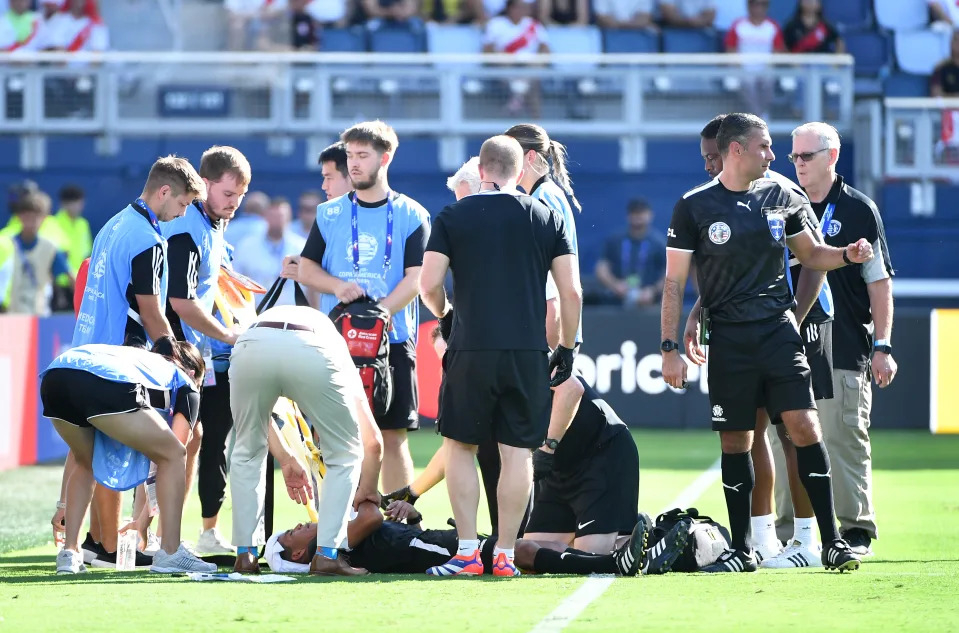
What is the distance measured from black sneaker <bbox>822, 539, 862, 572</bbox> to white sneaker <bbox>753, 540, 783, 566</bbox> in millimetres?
452

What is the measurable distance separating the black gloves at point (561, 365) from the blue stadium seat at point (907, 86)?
13399 mm

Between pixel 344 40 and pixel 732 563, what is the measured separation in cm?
1345

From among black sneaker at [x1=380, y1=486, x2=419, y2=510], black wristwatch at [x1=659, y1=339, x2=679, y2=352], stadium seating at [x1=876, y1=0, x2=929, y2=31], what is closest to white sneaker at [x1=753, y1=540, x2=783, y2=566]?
black wristwatch at [x1=659, y1=339, x2=679, y2=352]

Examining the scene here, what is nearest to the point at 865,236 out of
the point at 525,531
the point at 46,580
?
the point at 525,531

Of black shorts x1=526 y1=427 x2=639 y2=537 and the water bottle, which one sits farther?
the water bottle

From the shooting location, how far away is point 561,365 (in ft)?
23.0

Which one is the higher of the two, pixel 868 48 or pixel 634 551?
pixel 868 48

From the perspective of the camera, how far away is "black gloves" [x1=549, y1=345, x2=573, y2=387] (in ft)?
23.0

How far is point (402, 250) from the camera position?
8320 millimetres

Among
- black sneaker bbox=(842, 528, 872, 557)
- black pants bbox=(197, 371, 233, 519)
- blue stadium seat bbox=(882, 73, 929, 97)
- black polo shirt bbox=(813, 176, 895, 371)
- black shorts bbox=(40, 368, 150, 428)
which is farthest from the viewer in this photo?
blue stadium seat bbox=(882, 73, 929, 97)

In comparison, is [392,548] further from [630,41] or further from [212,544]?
[630,41]

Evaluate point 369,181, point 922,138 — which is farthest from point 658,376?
point 369,181

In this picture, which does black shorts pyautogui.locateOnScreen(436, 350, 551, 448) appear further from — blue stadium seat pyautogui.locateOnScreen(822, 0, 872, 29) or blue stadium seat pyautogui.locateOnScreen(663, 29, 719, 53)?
blue stadium seat pyautogui.locateOnScreen(822, 0, 872, 29)

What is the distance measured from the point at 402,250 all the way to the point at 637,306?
8.70 metres
